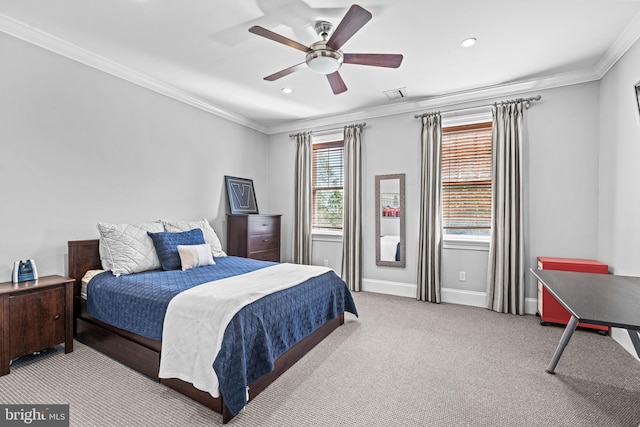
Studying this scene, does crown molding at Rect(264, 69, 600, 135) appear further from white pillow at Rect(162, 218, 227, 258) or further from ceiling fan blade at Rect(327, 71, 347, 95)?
white pillow at Rect(162, 218, 227, 258)

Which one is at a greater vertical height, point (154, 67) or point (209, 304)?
point (154, 67)

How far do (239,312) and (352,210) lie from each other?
9.91 feet

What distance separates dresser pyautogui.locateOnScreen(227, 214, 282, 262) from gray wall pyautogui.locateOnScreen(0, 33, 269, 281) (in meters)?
0.54

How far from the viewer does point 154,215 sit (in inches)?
145

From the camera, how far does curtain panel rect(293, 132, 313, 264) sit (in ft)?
16.5

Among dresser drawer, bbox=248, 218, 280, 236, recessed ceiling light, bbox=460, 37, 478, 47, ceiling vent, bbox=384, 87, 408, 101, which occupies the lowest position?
dresser drawer, bbox=248, 218, 280, 236

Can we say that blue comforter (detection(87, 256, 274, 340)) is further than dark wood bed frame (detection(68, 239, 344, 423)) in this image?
Yes

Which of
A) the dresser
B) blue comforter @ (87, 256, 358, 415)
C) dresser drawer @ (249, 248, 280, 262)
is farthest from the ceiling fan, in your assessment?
dresser drawer @ (249, 248, 280, 262)

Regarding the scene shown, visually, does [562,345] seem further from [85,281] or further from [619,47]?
[85,281]

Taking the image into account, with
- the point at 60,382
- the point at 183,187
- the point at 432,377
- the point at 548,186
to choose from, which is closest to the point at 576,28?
the point at 548,186

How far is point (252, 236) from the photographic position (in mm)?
4453

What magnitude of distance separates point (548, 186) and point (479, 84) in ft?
4.79

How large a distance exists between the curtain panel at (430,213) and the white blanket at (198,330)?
2597 mm

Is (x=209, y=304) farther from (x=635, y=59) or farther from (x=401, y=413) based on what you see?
(x=635, y=59)
